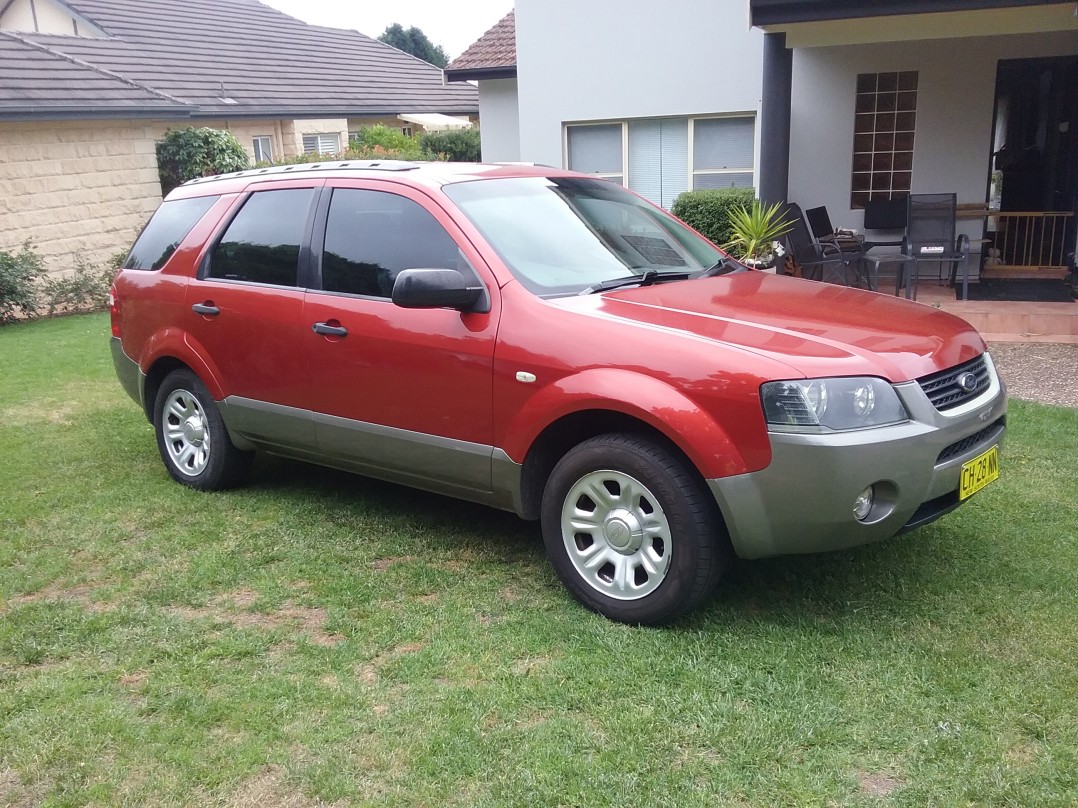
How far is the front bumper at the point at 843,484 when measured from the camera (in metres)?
3.32

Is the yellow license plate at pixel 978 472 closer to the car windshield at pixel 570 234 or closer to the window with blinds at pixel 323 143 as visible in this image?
the car windshield at pixel 570 234

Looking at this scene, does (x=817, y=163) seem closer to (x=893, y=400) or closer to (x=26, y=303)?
(x=893, y=400)

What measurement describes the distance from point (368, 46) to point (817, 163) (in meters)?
20.9

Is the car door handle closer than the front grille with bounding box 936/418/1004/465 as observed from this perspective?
No

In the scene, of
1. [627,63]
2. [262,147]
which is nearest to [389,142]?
[262,147]

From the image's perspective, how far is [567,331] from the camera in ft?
12.6

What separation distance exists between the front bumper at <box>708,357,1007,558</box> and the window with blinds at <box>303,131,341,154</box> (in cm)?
2120

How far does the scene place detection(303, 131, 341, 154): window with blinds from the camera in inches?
901

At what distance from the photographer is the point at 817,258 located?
978 centimetres

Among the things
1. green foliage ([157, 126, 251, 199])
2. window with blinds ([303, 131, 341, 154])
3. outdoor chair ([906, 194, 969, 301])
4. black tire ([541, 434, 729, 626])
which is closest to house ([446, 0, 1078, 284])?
outdoor chair ([906, 194, 969, 301])

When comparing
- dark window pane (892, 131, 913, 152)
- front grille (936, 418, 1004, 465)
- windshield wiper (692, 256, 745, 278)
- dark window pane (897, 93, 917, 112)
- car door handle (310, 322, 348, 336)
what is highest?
dark window pane (897, 93, 917, 112)

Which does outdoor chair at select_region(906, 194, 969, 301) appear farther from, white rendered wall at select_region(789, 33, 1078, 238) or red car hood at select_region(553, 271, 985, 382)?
red car hood at select_region(553, 271, 985, 382)

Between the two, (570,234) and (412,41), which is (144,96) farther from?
(412,41)

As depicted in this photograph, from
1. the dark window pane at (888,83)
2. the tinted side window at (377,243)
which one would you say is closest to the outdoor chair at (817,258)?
the dark window pane at (888,83)
